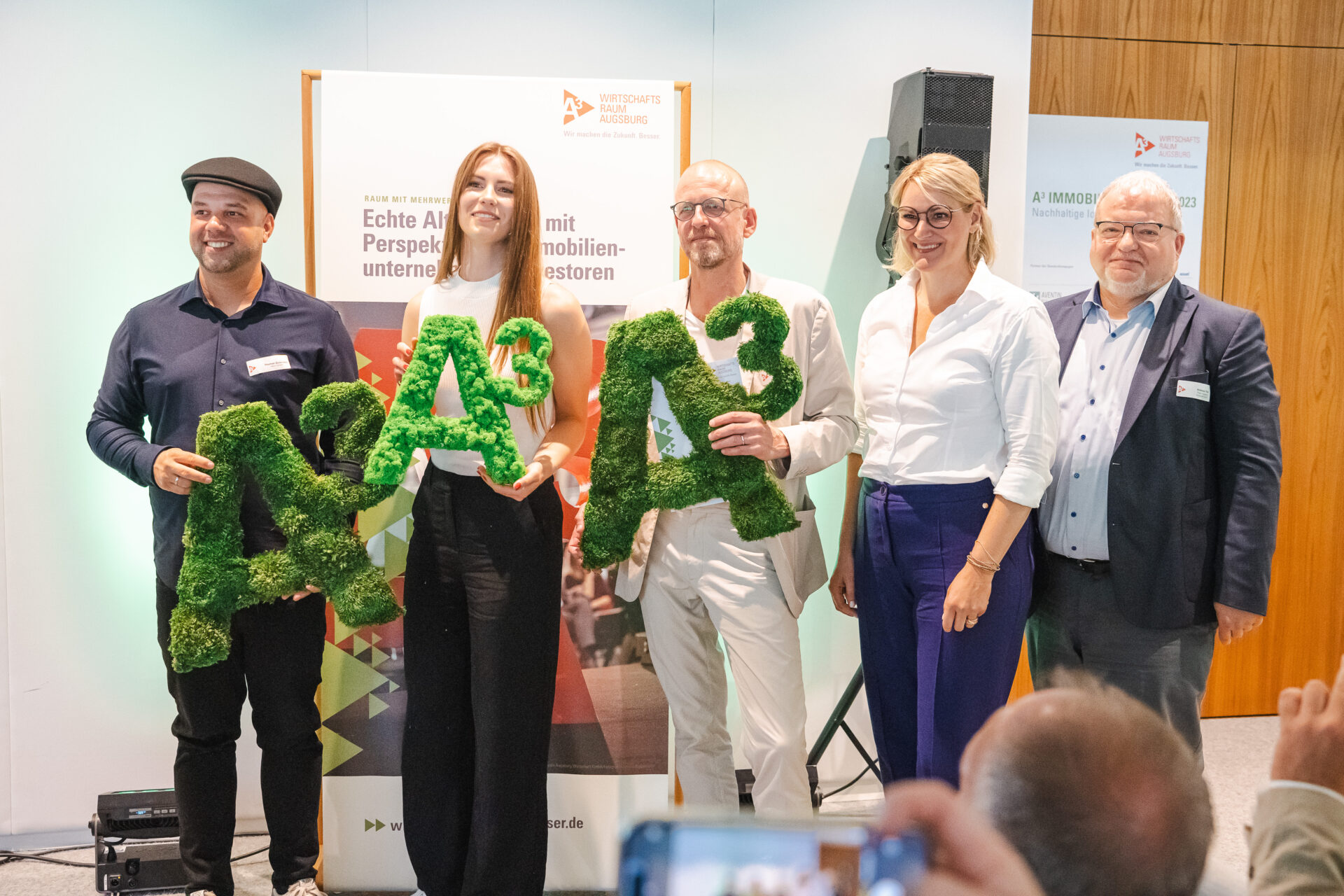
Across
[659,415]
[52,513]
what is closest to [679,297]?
[659,415]

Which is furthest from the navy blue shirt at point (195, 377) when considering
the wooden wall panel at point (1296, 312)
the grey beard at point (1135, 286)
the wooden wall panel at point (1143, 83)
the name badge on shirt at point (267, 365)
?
the wooden wall panel at point (1296, 312)

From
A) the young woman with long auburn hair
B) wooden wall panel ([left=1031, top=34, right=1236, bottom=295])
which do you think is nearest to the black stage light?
the young woman with long auburn hair

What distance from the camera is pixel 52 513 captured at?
3219 mm

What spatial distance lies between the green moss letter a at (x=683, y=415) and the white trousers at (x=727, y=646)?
0.49ft

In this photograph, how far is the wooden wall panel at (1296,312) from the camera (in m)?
4.29

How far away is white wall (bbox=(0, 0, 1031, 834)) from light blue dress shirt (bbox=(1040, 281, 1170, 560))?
5.35 feet

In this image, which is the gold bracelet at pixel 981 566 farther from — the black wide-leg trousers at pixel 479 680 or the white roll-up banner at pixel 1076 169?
the white roll-up banner at pixel 1076 169

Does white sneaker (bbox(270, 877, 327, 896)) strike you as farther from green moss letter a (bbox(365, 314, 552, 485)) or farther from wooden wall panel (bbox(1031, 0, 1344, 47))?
wooden wall panel (bbox(1031, 0, 1344, 47))

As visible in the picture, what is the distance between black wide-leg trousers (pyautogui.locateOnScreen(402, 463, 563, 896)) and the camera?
2361 mm

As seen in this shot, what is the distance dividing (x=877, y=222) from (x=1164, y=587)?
5.71 ft

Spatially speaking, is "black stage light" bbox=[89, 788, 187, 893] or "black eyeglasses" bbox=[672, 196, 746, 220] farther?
"black stage light" bbox=[89, 788, 187, 893]

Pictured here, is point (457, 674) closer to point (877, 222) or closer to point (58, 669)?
point (58, 669)

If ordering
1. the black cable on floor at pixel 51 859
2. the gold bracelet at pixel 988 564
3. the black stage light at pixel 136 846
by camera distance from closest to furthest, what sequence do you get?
the gold bracelet at pixel 988 564, the black stage light at pixel 136 846, the black cable on floor at pixel 51 859

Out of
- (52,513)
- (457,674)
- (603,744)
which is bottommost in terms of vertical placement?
(603,744)
